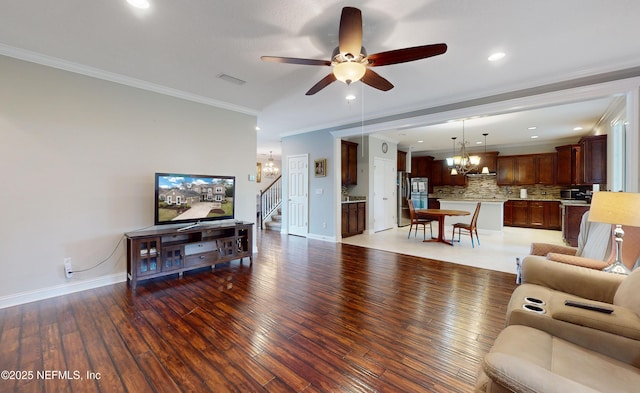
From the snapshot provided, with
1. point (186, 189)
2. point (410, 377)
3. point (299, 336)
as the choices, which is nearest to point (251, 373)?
point (299, 336)

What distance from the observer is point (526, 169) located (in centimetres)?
832

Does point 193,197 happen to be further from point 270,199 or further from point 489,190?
point 489,190

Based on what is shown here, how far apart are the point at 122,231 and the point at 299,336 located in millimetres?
2934

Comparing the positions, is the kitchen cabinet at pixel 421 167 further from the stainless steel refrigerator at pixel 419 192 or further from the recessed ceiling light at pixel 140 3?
the recessed ceiling light at pixel 140 3

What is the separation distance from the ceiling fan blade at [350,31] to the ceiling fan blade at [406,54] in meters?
0.20

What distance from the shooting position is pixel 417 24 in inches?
92.5

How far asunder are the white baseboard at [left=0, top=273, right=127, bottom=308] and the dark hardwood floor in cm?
14

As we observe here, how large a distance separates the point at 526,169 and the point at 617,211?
769 centimetres

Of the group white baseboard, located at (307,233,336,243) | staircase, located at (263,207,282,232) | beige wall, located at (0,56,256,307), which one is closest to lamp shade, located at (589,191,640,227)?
white baseboard, located at (307,233,336,243)

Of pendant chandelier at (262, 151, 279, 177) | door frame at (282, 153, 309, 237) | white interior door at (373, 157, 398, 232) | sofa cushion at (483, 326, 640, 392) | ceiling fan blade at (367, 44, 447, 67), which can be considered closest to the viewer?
sofa cushion at (483, 326, 640, 392)

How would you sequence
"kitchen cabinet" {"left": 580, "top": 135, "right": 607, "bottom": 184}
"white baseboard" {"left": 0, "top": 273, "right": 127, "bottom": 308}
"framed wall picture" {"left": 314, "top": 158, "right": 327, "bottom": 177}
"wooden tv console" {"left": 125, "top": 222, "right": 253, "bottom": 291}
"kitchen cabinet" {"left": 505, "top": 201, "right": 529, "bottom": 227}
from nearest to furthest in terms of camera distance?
"white baseboard" {"left": 0, "top": 273, "right": 127, "bottom": 308}, "wooden tv console" {"left": 125, "top": 222, "right": 253, "bottom": 291}, "kitchen cabinet" {"left": 580, "top": 135, "right": 607, "bottom": 184}, "framed wall picture" {"left": 314, "top": 158, "right": 327, "bottom": 177}, "kitchen cabinet" {"left": 505, "top": 201, "right": 529, "bottom": 227}

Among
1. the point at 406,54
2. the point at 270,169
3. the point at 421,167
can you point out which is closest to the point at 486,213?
the point at 421,167

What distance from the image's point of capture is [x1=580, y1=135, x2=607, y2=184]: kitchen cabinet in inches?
198

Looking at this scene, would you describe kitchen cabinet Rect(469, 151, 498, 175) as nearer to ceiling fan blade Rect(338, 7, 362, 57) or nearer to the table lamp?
the table lamp
